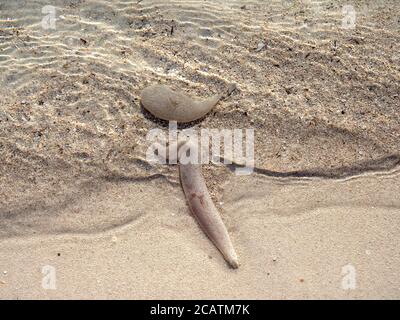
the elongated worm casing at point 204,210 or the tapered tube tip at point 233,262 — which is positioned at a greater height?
the elongated worm casing at point 204,210

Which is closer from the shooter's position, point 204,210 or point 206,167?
point 204,210

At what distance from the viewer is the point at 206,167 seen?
366cm

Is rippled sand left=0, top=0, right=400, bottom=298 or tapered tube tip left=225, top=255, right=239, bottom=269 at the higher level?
rippled sand left=0, top=0, right=400, bottom=298

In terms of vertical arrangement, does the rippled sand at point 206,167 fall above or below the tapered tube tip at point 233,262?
above

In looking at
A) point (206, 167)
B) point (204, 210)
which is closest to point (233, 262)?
point (204, 210)

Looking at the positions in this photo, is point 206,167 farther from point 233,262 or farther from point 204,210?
point 233,262

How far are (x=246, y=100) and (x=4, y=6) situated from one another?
2.79 m

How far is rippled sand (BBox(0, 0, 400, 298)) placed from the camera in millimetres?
3328

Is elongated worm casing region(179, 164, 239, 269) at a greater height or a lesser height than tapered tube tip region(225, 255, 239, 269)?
greater

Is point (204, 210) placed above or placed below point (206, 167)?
below

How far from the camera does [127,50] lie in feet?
13.4

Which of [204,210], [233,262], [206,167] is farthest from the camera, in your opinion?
[206,167]

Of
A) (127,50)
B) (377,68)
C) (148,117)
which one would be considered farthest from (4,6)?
(377,68)

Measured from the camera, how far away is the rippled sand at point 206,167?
333 cm
